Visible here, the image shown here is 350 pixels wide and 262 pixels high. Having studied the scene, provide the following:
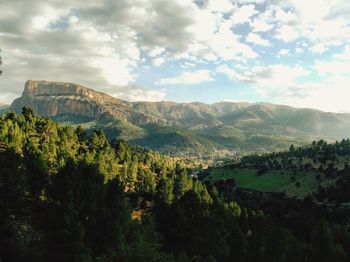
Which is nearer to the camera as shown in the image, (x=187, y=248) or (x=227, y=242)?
(x=187, y=248)

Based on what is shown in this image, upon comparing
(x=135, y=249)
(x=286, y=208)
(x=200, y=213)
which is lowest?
(x=286, y=208)

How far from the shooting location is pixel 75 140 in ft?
632

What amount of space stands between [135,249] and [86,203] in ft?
124

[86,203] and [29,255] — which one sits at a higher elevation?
[86,203]

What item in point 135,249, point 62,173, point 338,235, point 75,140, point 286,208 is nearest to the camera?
point 135,249

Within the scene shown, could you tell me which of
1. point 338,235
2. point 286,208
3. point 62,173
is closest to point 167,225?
point 62,173

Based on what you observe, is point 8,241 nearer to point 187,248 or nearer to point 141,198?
point 187,248

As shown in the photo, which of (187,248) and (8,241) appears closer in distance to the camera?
(8,241)

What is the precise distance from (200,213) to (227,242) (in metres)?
9.84

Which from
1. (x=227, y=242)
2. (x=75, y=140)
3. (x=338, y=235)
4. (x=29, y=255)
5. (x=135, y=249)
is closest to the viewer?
(x=135, y=249)

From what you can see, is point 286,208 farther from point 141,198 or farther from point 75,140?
point 75,140

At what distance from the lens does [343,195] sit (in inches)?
7446

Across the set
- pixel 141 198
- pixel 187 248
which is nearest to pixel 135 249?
pixel 187 248

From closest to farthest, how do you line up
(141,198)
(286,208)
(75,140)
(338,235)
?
1. (338,235)
2. (141,198)
3. (286,208)
4. (75,140)
